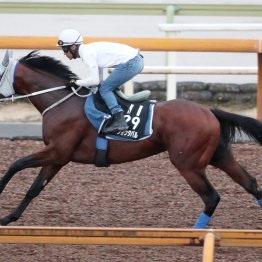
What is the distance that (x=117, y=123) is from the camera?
29.2ft

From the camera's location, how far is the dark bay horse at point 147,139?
349 inches

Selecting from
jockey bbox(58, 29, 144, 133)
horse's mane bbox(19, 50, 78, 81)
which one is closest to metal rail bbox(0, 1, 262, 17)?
horse's mane bbox(19, 50, 78, 81)

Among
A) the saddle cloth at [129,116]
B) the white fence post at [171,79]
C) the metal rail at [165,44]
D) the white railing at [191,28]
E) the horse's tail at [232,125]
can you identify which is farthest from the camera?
the white fence post at [171,79]

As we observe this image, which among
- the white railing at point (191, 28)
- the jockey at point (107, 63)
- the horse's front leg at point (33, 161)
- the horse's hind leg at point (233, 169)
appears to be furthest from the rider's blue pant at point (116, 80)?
the white railing at point (191, 28)

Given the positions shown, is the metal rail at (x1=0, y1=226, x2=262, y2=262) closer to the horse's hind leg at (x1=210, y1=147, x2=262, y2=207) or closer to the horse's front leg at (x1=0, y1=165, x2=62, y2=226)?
the horse's front leg at (x1=0, y1=165, x2=62, y2=226)

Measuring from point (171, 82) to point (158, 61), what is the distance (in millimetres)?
2065

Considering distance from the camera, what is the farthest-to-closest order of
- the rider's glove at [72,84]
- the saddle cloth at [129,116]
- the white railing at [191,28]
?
the white railing at [191,28], the rider's glove at [72,84], the saddle cloth at [129,116]

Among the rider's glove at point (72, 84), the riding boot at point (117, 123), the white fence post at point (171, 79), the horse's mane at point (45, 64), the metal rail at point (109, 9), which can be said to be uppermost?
the horse's mane at point (45, 64)

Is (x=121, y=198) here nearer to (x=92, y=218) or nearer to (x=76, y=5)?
(x=92, y=218)

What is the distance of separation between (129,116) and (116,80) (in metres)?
0.32

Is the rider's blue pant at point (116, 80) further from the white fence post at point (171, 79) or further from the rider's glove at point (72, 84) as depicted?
the white fence post at point (171, 79)

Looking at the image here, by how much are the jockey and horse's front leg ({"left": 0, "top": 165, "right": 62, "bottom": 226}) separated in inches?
24.2

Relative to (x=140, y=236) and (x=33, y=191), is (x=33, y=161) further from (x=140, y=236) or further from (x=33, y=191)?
(x=140, y=236)

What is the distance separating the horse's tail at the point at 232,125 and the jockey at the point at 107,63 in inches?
31.3
